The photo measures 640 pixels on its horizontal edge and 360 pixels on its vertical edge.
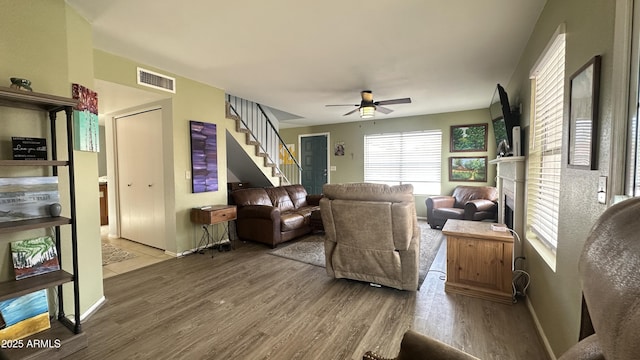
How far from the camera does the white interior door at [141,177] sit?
415cm

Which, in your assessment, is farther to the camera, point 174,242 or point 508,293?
point 174,242

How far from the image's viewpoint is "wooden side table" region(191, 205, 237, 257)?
390 centimetres

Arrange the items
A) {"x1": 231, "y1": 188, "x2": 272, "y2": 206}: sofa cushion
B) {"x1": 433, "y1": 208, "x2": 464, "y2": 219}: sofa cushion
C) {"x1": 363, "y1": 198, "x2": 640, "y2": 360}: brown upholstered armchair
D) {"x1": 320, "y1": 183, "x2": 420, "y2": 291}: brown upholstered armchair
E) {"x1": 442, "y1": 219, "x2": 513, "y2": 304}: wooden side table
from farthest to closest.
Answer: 1. {"x1": 433, "y1": 208, "x2": 464, "y2": 219}: sofa cushion
2. {"x1": 231, "y1": 188, "x2": 272, "y2": 206}: sofa cushion
3. {"x1": 320, "y1": 183, "x2": 420, "y2": 291}: brown upholstered armchair
4. {"x1": 442, "y1": 219, "x2": 513, "y2": 304}: wooden side table
5. {"x1": 363, "y1": 198, "x2": 640, "y2": 360}: brown upholstered armchair

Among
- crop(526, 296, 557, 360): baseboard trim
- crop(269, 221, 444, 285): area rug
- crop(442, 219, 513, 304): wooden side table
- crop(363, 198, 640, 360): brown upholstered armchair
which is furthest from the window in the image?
crop(363, 198, 640, 360): brown upholstered armchair

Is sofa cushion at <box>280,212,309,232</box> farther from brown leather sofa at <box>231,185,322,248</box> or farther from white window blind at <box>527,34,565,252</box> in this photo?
white window blind at <box>527,34,565,252</box>

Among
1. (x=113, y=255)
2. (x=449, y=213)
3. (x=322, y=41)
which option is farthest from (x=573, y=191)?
(x=113, y=255)

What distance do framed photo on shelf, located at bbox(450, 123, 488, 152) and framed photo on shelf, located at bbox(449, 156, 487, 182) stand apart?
208 mm

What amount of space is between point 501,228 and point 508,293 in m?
0.61

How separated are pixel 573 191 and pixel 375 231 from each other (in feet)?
5.09

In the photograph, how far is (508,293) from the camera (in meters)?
2.51

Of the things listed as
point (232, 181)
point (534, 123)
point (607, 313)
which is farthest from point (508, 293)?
point (232, 181)

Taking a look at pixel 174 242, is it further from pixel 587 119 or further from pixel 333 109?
pixel 587 119

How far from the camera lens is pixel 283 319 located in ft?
7.60

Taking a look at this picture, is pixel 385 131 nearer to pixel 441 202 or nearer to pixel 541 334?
pixel 441 202
